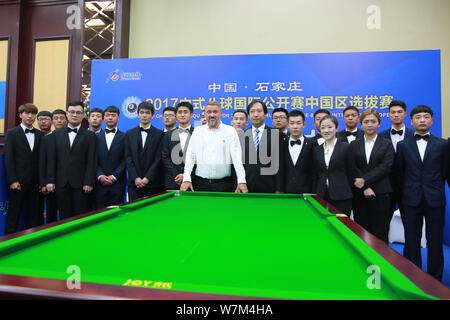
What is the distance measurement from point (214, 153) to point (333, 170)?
1214mm

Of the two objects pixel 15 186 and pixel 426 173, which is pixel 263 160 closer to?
pixel 426 173

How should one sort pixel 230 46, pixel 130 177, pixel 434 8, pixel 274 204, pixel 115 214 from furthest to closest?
pixel 230 46
pixel 434 8
pixel 130 177
pixel 274 204
pixel 115 214

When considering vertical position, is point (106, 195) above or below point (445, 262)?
above

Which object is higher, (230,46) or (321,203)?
(230,46)

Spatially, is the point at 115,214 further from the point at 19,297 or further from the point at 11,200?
the point at 11,200

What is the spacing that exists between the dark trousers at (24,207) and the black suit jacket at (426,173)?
415 cm

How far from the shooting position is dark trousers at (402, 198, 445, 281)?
8.61 feet

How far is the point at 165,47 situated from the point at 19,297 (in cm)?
579

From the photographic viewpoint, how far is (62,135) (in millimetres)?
3377

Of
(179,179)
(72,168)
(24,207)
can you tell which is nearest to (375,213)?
(179,179)

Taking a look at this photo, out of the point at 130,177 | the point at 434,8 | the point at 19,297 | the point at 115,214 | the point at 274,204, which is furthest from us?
the point at 434,8

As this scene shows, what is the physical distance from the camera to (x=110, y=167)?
3.47 m

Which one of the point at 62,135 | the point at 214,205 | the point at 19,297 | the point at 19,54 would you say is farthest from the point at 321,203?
the point at 19,54

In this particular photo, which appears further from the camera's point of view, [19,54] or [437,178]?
[19,54]
